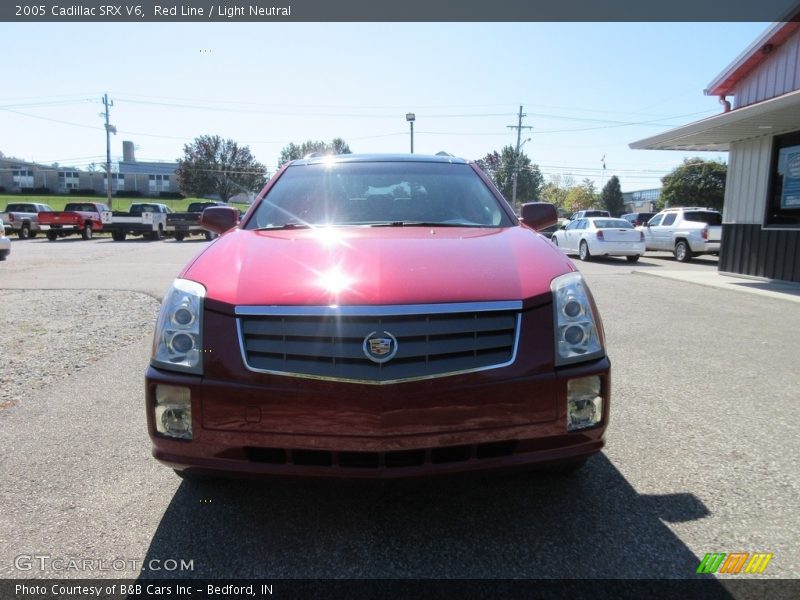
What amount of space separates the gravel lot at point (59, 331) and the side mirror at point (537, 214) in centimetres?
368

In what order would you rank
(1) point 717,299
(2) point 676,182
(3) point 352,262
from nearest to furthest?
(3) point 352,262, (1) point 717,299, (2) point 676,182

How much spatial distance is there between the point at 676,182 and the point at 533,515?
60422 millimetres

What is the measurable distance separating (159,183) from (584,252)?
103402mm

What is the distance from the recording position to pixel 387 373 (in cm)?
203

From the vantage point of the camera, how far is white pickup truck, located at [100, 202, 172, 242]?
27328mm

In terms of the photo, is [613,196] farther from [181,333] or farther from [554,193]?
[181,333]

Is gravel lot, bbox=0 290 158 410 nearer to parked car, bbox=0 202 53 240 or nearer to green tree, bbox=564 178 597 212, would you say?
parked car, bbox=0 202 53 240

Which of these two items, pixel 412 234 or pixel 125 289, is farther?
pixel 125 289

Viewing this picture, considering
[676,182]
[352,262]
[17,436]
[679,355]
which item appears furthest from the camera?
[676,182]

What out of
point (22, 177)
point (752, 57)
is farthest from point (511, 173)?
point (22, 177)

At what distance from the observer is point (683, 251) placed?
18.4 meters

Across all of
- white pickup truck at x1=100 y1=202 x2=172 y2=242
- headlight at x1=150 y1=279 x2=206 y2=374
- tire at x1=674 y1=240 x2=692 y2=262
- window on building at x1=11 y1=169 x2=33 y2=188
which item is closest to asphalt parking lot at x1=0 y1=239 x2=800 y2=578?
headlight at x1=150 y1=279 x2=206 y2=374

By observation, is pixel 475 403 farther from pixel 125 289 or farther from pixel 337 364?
pixel 125 289

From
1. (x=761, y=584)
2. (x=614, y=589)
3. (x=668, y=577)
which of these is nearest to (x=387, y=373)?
(x=614, y=589)
